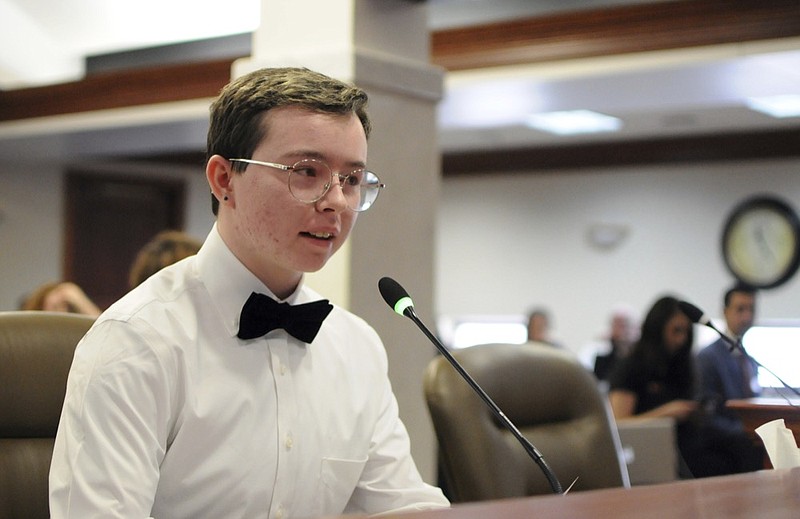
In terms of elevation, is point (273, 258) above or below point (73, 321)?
above

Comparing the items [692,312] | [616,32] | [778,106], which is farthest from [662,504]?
[778,106]

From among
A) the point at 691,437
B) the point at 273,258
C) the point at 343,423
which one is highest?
the point at 273,258

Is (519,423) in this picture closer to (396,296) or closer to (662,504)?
(396,296)

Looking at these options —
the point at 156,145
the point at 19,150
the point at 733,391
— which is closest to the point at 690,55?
the point at 733,391

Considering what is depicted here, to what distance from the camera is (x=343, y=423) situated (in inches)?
65.6

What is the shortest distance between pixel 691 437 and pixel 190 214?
6.72m

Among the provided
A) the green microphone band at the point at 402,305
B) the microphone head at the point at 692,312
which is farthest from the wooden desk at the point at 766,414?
the green microphone band at the point at 402,305

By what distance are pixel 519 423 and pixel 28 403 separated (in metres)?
0.99

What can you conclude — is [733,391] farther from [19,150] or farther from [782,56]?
[19,150]

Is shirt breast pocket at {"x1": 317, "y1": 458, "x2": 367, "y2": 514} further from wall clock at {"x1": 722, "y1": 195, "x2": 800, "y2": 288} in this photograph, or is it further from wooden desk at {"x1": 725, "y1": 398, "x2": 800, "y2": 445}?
wall clock at {"x1": 722, "y1": 195, "x2": 800, "y2": 288}

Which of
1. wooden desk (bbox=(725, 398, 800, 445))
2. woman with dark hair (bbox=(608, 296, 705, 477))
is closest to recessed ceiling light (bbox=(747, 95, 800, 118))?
woman with dark hair (bbox=(608, 296, 705, 477))

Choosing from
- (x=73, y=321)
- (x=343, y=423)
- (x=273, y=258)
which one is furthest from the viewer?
(x=73, y=321)

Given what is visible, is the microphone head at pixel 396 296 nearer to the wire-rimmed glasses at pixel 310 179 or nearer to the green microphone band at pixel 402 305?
the green microphone band at pixel 402 305

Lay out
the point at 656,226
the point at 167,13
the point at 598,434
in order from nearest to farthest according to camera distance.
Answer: the point at 598,434 → the point at 167,13 → the point at 656,226
